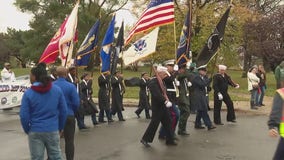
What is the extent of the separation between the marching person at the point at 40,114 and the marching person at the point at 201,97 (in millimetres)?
5932

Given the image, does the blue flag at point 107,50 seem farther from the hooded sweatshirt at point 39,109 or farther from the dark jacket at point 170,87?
the hooded sweatshirt at point 39,109

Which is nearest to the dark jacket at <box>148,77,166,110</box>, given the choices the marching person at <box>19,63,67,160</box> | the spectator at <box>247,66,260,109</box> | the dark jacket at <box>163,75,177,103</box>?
the dark jacket at <box>163,75,177,103</box>

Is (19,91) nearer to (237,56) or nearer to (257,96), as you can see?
(257,96)

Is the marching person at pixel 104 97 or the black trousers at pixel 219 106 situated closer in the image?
the black trousers at pixel 219 106

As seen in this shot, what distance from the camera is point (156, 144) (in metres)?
9.59

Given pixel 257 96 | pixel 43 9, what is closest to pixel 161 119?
pixel 257 96

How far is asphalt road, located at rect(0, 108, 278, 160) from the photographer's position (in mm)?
8430

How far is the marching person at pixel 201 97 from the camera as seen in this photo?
11.3 m

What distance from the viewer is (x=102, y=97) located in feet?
42.9

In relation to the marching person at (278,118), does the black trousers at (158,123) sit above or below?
below

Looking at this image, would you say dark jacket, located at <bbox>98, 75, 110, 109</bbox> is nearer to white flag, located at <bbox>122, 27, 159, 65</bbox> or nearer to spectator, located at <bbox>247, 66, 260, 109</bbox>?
white flag, located at <bbox>122, 27, 159, 65</bbox>

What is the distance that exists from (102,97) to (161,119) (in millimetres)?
4016

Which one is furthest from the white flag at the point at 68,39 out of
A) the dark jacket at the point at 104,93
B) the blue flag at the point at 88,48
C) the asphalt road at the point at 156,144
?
the dark jacket at the point at 104,93

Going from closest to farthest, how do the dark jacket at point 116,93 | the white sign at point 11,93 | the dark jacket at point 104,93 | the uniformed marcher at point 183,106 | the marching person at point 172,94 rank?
the marching person at point 172,94 → the uniformed marcher at point 183,106 → the dark jacket at point 104,93 → the dark jacket at point 116,93 → the white sign at point 11,93
